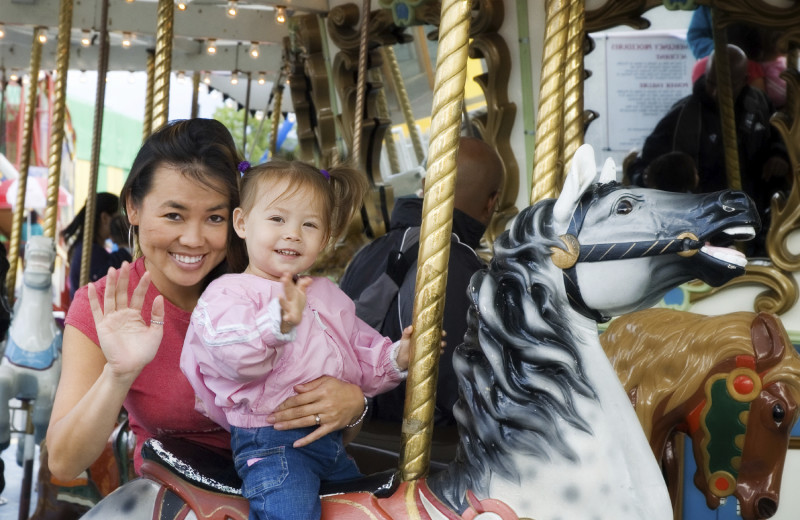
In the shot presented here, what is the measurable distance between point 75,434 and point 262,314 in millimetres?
456

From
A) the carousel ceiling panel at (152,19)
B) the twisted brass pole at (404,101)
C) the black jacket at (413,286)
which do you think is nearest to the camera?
the black jacket at (413,286)

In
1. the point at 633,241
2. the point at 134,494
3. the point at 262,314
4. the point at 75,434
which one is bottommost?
the point at 134,494

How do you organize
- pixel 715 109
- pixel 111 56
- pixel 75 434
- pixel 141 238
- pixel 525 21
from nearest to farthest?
pixel 75 434, pixel 141 238, pixel 525 21, pixel 715 109, pixel 111 56

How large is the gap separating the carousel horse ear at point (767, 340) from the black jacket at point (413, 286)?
0.75m

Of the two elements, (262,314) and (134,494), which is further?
(134,494)

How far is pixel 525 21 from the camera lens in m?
4.23

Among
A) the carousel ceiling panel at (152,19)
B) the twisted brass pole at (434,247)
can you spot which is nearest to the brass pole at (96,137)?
the carousel ceiling panel at (152,19)

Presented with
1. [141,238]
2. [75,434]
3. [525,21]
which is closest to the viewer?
[75,434]

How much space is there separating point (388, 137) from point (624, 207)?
4.03 m

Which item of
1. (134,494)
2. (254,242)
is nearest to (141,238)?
(254,242)

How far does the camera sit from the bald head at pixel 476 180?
3229 millimetres

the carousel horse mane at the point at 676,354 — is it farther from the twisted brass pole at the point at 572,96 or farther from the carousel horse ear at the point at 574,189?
the carousel horse ear at the point at 574,189

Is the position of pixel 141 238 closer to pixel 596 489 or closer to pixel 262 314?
pixel 262 314

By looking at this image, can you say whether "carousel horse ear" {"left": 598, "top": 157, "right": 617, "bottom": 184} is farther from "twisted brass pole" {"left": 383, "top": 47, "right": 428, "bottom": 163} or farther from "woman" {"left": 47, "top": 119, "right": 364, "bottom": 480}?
"twisted brass pole" {"left": 383, "top": 47, "right": 428, "bottom": 163}
